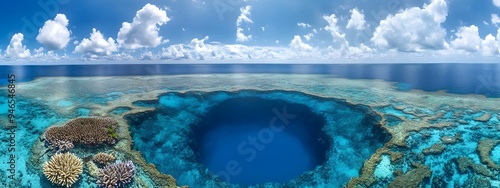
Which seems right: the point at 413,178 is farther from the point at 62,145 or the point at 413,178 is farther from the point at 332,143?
the point at 62,145

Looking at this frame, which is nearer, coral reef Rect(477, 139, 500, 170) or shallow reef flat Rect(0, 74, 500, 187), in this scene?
shallow reef flat Rect(0, 74, 500, 187)

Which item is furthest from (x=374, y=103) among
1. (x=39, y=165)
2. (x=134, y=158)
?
(x=39, y=165)

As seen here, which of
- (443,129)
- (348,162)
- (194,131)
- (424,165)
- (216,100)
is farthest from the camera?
(216,100)

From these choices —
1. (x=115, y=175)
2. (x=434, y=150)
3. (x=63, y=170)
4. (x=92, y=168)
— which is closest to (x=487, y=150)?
(x=434, y=150)

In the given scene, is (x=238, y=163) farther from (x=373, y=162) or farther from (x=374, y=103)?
(x=374, y=103)

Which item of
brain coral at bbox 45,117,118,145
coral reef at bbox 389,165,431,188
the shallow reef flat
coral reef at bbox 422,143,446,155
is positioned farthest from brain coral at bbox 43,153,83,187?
coral reef at bbox 422,143,446,155

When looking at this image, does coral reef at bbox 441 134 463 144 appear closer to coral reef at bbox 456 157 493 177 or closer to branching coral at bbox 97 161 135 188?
coral reef at bbox 456 157 493 177
